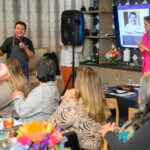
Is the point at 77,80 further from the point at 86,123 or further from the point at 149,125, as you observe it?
the point at 149,125

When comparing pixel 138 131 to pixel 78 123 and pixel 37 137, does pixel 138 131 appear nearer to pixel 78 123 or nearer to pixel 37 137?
pixel 37 137

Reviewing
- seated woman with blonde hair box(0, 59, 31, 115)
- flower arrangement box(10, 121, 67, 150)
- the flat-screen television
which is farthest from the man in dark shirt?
flower arrangement box(10, 121, 67, 150)

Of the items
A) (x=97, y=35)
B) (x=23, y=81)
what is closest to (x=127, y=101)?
(x=23, y=81)

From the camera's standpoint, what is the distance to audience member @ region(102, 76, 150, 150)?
1692mm

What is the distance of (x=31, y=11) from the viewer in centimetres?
702

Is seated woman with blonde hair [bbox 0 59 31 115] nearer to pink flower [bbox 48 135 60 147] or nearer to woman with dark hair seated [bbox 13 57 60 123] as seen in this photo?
woman with dark hair seated [bbox 13 57 60 123]

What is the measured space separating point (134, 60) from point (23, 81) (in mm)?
3581

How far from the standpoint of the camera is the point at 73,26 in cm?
677

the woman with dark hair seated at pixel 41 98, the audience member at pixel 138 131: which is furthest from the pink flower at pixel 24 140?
the woman with dark hair seated at pixel 41 98

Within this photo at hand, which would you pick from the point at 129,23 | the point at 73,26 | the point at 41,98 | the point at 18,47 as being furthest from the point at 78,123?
the point at 73,26

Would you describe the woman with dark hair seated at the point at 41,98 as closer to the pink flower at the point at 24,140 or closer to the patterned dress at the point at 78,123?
the patterned dress at the point at 78,123

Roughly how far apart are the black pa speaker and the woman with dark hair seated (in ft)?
12.3

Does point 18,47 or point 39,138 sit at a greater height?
point 18,47

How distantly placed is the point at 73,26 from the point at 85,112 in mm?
4313
